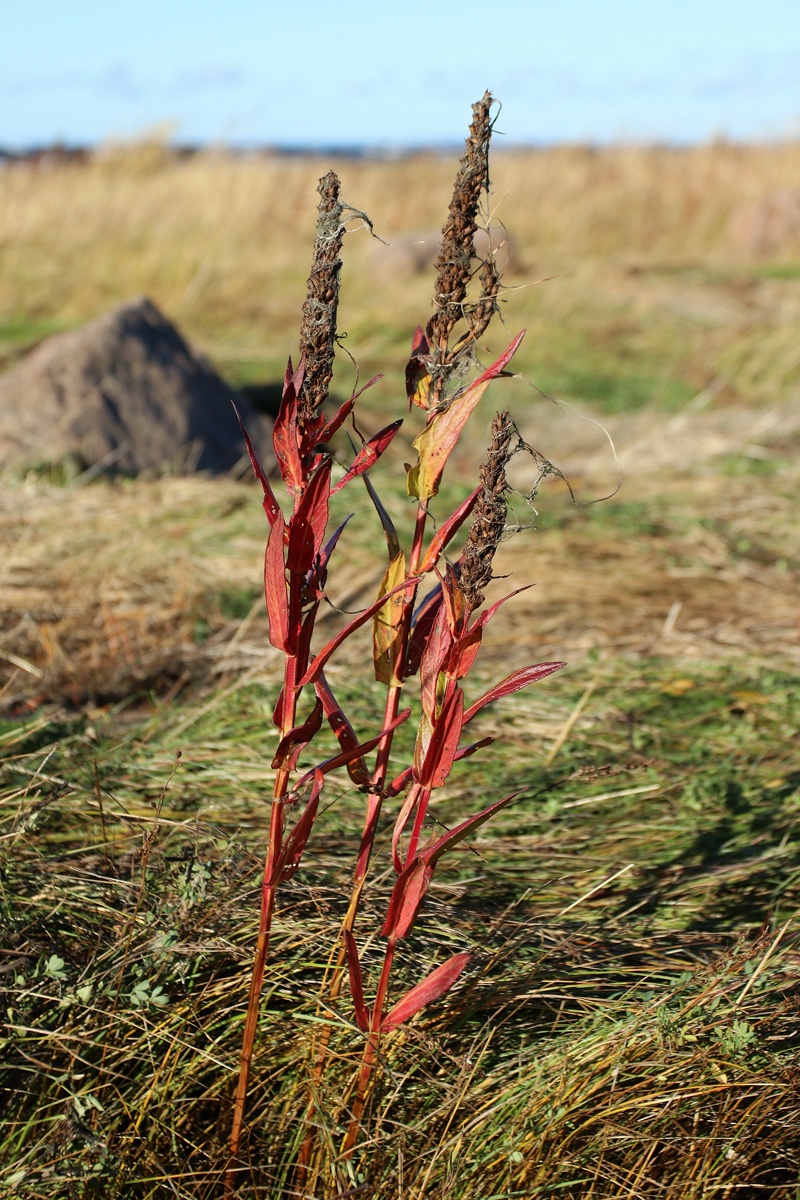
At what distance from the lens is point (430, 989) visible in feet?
3.76

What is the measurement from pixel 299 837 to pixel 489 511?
414mm

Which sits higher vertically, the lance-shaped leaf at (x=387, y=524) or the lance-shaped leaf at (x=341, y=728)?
the lance-shaped leaf at (x=387, y=524)

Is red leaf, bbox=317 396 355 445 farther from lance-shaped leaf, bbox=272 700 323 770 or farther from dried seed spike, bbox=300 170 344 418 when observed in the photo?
lance-shaped leaf, bbox=272 700 323 770

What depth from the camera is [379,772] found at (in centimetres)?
119

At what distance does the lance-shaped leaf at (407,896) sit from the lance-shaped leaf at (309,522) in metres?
0.34

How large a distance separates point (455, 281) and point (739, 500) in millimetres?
3652

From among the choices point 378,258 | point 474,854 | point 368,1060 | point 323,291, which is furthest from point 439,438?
point 378,258

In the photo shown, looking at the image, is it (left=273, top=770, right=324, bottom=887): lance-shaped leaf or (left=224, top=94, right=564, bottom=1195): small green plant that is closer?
(left=224, top=94, right=564, bottom=1195): small green plant

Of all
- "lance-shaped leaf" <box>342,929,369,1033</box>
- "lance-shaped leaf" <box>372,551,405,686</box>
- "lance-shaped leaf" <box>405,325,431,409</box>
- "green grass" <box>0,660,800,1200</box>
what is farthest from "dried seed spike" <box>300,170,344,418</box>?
"green grass" <box>0,660,800,1200</box>

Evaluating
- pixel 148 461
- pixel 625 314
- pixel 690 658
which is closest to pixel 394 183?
pixel 625 314

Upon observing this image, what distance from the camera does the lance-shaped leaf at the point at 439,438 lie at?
103 centimetres

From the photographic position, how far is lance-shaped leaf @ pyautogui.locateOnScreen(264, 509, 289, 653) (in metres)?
1.03

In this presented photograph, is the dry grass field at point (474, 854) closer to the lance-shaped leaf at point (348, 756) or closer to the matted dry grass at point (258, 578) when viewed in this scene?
the matted dry grass at point (258, 578)

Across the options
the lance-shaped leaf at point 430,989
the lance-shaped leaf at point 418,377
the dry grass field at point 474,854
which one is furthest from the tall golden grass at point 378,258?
the lance-shaped leaf at point 430,989
